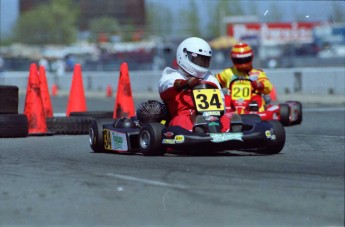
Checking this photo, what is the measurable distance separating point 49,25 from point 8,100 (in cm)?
7653

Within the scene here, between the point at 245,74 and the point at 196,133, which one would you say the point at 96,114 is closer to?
the point at 245,74

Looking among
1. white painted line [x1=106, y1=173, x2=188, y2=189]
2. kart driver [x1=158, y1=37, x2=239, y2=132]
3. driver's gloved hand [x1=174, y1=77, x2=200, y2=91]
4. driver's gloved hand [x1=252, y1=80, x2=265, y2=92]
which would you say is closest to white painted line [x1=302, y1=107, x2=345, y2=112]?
driver's gloved hand [x1=252, y1=80, x2=265, y2=92]

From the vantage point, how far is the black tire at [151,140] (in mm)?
9664

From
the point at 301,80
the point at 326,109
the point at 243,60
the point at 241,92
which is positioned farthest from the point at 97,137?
the point at 301,80

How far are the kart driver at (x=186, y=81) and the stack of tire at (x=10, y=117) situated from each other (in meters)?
3.01

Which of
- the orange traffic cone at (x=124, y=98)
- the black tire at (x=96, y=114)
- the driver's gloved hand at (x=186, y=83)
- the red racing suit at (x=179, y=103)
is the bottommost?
the black tire at (x=96, y=114)

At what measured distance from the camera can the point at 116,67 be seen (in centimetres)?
4172

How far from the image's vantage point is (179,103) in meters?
10.2

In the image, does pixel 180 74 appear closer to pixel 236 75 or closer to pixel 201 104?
pixel 201 104

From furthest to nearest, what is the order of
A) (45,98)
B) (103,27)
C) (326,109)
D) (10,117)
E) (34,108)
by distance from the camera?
(103,27) → (326,109) → (45,98) → (34,108) → (10,117)

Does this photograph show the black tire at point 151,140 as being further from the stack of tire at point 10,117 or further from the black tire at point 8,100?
the black tire at point 8,100

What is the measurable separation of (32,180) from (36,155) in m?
2.45

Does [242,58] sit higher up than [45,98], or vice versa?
[242,58]

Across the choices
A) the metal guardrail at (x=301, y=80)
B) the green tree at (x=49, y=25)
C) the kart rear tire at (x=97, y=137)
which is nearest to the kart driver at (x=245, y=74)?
the kart rear tire at (x=97, y=137)
